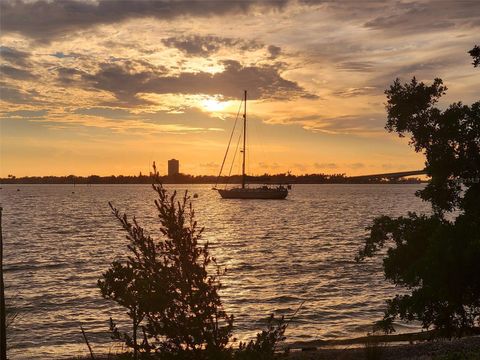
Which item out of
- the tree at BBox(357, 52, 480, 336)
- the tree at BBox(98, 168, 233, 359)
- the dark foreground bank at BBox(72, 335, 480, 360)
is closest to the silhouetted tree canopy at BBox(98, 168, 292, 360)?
the tree at BBox(98, 168, 233, 359)

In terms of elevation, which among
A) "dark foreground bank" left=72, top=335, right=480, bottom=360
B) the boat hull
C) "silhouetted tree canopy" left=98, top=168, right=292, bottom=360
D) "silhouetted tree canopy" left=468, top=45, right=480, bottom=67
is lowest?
"dark foreground bank" left=72, top=335, right=480, bottom=360

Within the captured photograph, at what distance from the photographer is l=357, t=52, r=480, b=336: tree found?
1327 cm

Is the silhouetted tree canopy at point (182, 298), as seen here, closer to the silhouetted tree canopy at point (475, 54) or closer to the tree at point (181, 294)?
the tree at point (181, 294)

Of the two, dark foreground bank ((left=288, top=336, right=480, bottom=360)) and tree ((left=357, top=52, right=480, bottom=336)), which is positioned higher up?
tree ((left=357, top=52, right=480, bottom=336))

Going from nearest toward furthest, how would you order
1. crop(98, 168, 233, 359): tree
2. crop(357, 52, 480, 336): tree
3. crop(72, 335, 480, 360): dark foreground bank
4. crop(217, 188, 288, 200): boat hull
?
1. crop(98, 168, 233, 359): tree
2. crop(357, 52, 480, 336): tree
3. crop(72, 335, 480, 360): dark foreground bank
4. crop(217, 188, 288, 200): boat hull

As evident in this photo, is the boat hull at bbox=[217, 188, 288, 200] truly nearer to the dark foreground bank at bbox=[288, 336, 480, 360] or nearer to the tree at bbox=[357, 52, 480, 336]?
the dark foreground bank at bbox=[288, 336, 480, 360]

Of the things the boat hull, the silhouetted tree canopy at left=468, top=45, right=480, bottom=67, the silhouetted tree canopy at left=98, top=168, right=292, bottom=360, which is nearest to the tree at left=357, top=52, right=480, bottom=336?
the silhouetted tree canopy at left=468, top=45, right=480, bottom=67

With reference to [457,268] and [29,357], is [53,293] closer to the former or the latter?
[29,357]

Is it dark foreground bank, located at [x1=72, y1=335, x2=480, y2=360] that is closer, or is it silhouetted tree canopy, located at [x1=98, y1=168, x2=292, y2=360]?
silhouetted tree canopy, located at [x1=98, y1=168, x2=292, y2=360]

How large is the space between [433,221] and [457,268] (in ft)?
7.64

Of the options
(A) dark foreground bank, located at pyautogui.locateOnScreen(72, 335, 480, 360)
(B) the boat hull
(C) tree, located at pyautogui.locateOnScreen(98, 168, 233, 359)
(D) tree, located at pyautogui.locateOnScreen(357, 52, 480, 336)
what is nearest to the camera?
(C) tree, located at pyautogui.locateOnScreen(98, 168, 233, 359)

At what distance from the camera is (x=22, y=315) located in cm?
2891

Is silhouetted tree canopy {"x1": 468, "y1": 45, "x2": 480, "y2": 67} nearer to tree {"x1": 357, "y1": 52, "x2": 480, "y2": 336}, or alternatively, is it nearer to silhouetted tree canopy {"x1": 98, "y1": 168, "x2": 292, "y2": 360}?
tree {"x1": 357, "y1": 52, "x2": 480, "y2": 336}

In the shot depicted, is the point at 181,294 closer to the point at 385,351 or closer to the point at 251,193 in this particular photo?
A: the point at 385,351
